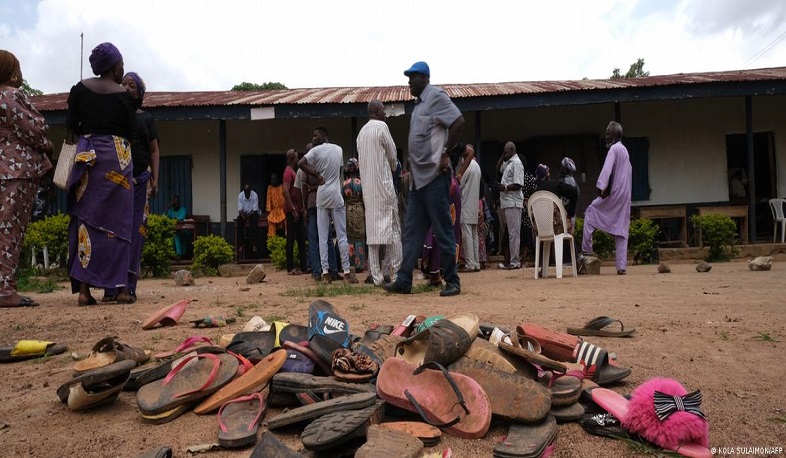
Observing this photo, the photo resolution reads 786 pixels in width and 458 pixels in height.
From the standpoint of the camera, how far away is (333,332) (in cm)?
255

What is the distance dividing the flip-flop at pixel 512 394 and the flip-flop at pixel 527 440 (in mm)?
28

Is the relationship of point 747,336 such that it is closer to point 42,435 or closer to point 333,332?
point 333,332

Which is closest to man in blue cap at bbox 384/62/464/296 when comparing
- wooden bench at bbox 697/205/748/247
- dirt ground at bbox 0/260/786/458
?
dirt ground at bbox 0/260/786/458

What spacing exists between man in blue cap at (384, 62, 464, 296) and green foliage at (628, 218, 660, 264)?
19.4ft

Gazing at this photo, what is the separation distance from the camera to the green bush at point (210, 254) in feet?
33.0

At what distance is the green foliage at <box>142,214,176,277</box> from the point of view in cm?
938

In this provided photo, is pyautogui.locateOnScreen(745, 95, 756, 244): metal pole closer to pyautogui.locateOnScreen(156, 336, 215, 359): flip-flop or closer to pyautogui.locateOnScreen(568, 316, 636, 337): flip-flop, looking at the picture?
pyautogui.locateOnScreen(568, 316, 636, 337): flip-flop

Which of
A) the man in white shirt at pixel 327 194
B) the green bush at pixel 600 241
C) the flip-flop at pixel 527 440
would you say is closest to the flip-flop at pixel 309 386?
the flip-flop at pixel 527 440

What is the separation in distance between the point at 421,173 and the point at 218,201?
842 centimetres

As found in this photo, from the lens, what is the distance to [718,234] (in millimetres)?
10172

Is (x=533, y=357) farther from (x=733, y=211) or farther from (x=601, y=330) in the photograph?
(x=733, y=211)

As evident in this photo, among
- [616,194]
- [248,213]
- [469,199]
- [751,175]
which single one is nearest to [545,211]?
[616,194]

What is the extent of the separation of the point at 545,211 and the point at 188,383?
5439 millimetres

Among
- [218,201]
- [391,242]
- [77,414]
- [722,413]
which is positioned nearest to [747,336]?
[722,413]
